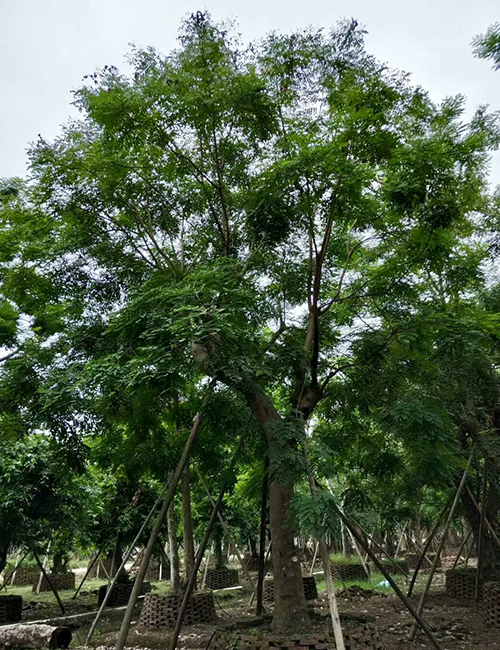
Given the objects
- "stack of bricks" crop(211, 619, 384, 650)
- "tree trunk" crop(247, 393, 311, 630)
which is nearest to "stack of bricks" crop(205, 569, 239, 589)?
"tree trunk" crop(247, 393, 311, 630)

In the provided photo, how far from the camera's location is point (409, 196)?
712 cm

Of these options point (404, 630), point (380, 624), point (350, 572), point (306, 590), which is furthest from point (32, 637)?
point (350, 572)

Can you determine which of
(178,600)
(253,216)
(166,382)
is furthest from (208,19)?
(178,600)

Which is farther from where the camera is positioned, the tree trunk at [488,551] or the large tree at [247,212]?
the tree trunk at [488,551]

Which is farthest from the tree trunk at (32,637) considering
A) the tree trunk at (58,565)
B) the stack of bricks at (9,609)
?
the tree trunk at (58,565)

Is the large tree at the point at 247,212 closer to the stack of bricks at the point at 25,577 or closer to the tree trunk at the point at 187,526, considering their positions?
the tree trunk at the point at 187,526

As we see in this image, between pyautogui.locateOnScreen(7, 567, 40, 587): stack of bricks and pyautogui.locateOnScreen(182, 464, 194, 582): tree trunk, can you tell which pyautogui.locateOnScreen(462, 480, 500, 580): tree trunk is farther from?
pyautogui.locateOnScreen(7, 567, 40, 587): stack of bricks

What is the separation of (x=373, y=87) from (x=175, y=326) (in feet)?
17.3

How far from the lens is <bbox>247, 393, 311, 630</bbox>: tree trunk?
23.3 feet

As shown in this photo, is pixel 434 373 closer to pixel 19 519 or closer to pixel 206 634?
pixel 206 634

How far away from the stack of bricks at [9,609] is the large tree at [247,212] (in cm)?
783

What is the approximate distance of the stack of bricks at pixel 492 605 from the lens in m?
9.01

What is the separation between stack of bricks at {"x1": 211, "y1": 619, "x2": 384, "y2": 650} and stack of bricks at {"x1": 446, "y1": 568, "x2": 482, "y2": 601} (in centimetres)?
696

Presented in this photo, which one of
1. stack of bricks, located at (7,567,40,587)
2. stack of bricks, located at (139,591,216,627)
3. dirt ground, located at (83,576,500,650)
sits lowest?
dirt ground, located at (83,576,500,650)
